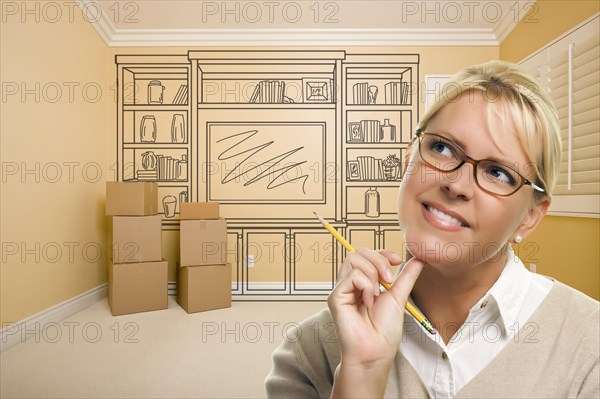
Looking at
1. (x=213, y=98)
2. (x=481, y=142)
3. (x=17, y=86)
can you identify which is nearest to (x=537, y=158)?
(x=481, y=142)

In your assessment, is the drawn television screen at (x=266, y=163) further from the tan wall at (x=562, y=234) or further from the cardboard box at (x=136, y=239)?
the tan wall at (x=562, y=234)

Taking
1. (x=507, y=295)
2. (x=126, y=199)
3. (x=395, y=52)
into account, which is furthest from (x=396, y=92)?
(x=507, y=295)

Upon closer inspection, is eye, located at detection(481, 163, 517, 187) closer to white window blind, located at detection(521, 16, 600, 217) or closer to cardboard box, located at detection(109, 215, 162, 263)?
white window blind, located at detection(521, 16, 600, 217)

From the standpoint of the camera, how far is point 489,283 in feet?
2.79

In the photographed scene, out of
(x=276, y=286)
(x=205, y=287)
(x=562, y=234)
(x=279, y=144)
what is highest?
(x=279, y=144)

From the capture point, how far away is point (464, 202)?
0.74 metres

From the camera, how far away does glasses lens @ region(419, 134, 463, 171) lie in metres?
0.77

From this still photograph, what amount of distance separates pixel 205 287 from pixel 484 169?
334 centimetres

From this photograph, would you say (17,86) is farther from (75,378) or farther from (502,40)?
(502,40)

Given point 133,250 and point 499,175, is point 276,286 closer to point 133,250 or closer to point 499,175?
point 133,250

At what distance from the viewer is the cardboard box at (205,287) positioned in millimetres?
3713

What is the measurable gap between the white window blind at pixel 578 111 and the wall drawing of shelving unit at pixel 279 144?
1.58 m

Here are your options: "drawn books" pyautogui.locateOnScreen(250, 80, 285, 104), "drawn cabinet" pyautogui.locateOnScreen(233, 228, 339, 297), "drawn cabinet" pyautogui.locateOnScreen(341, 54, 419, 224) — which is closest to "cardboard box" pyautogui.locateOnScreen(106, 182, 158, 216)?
"drawn cabinet" pyautogui.locateOnScreen(233, 228, 339, 297)

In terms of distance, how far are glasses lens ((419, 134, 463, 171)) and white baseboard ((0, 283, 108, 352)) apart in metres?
2.99
